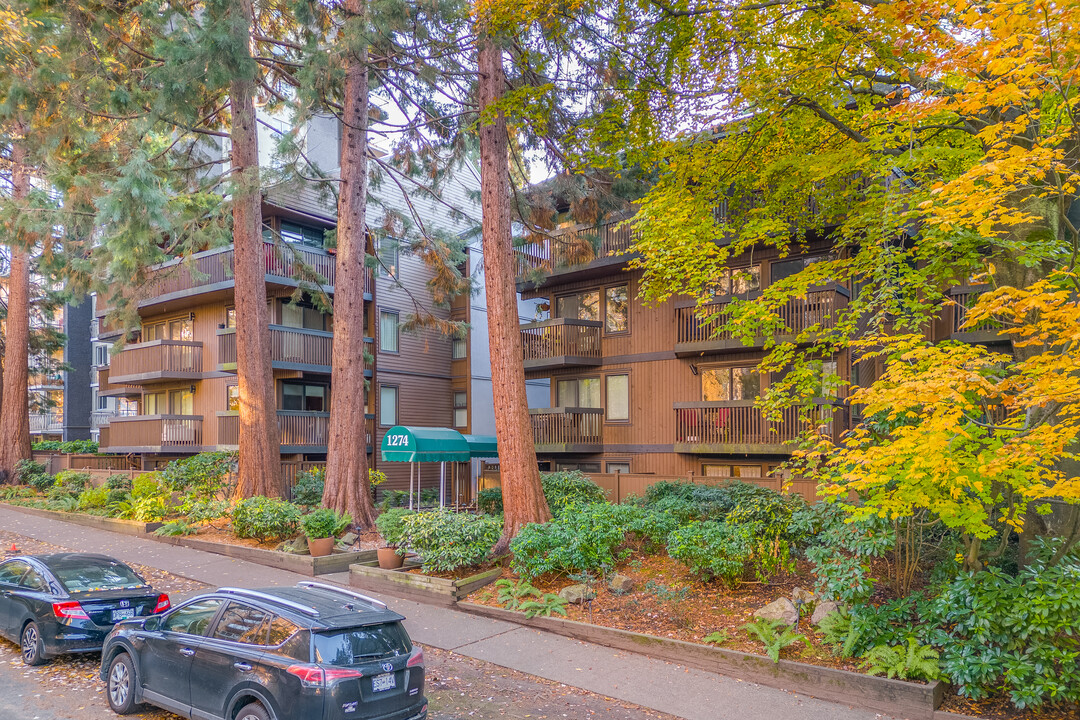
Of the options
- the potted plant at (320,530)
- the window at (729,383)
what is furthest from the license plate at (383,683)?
the window at (729,383)

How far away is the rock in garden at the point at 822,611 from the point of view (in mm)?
9219

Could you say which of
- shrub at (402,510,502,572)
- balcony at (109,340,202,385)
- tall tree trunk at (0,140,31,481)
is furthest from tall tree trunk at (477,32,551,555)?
tall tree trunk at (0,140,31,481)

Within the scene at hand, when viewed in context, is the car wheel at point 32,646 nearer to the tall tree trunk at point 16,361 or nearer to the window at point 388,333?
the window at point 388,333

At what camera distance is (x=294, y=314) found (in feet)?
88.9

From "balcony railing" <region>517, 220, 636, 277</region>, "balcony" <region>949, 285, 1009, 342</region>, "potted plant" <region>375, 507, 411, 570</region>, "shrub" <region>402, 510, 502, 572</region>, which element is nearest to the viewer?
"shrub" <region>402, 510, 502, 572</region>

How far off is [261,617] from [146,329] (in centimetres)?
2895

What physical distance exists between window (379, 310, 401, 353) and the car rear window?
23.0 meters

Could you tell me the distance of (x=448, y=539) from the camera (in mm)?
12383

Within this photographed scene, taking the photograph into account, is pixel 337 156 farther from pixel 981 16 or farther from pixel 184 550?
pixel 981 16

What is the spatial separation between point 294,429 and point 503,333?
45.8ft

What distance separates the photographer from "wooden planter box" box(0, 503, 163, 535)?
1780 cm

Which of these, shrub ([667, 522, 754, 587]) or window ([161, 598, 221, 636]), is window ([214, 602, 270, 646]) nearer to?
window ([161, 598, 221, 636])

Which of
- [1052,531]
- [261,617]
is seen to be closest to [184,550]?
[261,617]

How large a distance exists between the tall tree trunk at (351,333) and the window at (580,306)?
360 inches
